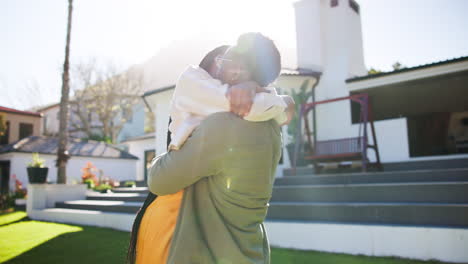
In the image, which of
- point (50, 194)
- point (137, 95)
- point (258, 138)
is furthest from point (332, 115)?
point (137, 95)

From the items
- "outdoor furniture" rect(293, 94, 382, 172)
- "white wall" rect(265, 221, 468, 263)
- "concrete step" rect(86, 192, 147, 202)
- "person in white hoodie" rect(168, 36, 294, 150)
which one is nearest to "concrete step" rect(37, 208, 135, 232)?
"concrete step" rect(86, 192, 147, 202)

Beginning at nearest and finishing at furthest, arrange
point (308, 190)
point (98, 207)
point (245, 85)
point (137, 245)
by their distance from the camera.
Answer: point (245, 85) → point (137, 245) → point (308, 190) → point (98, 207)

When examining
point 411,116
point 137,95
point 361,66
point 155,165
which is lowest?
point 155,165

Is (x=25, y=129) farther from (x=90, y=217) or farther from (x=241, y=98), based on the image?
(x=241, y=98)

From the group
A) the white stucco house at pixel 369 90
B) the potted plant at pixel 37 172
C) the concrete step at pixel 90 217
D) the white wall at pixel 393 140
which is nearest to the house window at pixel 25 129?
the white stucco house at pixel 369 90

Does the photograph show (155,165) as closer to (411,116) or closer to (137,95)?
(411,116)

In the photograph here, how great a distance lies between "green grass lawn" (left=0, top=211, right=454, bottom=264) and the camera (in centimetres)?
413

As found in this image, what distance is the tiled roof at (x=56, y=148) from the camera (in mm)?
17703

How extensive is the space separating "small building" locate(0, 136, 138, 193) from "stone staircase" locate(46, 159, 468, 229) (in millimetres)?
12890

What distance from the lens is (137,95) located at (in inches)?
1246

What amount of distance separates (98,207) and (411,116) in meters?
8.97

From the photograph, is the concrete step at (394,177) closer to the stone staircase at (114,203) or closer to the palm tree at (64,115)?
the stone staircase at (114,203)

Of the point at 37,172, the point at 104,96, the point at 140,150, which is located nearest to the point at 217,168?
the point at 37,172

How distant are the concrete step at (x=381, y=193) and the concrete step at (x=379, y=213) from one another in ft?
1.58
